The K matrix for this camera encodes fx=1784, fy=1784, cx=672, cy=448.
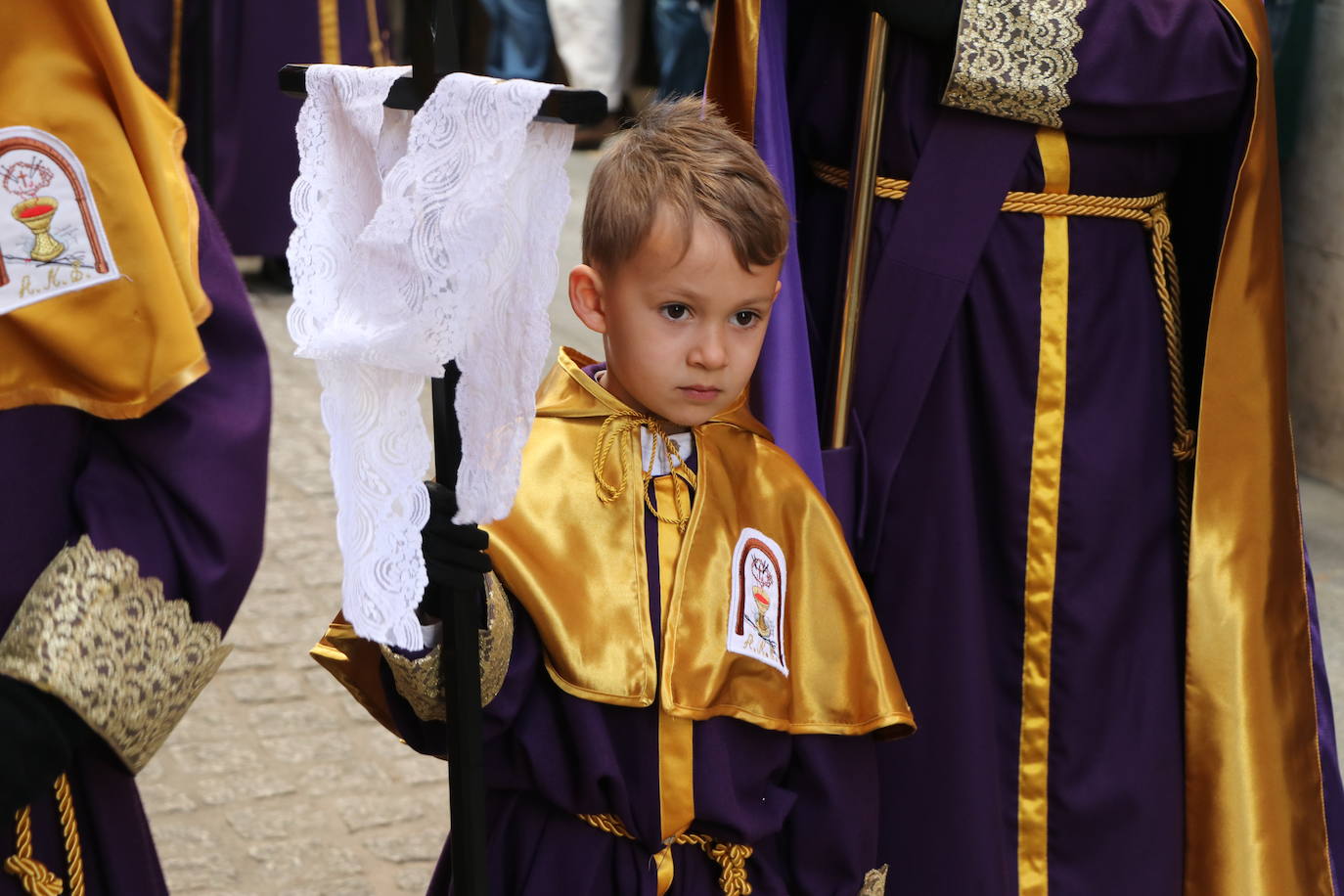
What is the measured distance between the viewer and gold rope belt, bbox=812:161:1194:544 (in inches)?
94.1

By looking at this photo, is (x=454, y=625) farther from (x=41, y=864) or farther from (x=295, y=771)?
(x=295, y=771)

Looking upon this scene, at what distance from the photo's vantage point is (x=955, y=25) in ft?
7.47

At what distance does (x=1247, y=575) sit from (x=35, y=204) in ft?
5.41

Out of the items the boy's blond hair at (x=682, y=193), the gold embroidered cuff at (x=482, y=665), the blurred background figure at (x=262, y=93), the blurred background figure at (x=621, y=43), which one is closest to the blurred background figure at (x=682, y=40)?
the blurred background figure at (x=621, y=43)

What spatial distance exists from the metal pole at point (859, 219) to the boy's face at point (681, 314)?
20.2 inches

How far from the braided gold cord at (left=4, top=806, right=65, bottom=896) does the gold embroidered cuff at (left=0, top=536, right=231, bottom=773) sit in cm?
10

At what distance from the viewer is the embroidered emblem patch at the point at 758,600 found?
6.16 ft

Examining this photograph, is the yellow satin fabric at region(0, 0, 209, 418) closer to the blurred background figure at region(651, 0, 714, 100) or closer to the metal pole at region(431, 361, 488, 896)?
the metal pole at region(431, 361, 488, 896)

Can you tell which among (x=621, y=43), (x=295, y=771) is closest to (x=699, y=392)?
(x=295, y=771)

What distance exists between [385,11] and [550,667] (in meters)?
5.15

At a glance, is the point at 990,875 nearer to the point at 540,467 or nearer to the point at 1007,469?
the point at 1007,469

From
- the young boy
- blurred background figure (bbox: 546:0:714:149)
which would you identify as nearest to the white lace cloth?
the young boy

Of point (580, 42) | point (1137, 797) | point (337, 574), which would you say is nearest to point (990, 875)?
point (1137, 797)

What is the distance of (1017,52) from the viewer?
7.39ft
